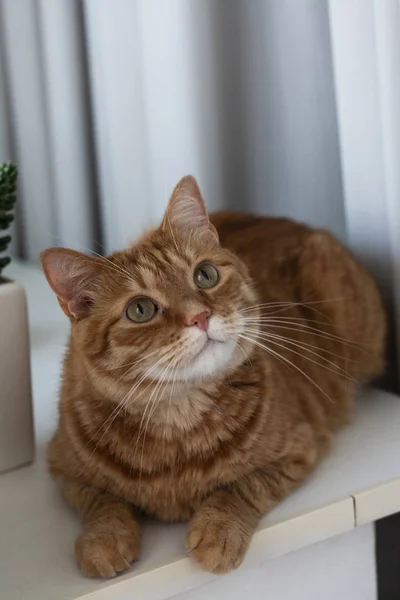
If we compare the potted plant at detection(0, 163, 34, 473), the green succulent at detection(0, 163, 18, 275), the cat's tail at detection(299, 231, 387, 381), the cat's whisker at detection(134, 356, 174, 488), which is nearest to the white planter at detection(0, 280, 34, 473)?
the potted plant at detection(0, 163, 34, 473)

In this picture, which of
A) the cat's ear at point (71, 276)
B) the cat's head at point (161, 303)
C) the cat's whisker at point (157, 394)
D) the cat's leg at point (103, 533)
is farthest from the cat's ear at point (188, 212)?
the cat's leg at point (103, 533)

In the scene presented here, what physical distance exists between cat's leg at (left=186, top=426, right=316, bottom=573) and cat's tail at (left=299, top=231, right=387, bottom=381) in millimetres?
311

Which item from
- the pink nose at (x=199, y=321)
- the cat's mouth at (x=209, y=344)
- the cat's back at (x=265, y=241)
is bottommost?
the cat's mouth at (x=209, y=344)

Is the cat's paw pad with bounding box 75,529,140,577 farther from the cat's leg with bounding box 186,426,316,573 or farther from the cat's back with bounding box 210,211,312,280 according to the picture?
the cat's back with bounding box 210,211,312,280

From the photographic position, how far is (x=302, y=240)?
1.40 metres

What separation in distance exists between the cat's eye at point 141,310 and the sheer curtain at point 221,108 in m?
0.45

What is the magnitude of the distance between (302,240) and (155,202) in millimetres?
556

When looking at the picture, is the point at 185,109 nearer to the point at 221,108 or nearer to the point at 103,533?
the point at 221,108

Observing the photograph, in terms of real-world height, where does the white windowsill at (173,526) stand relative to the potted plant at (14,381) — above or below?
below

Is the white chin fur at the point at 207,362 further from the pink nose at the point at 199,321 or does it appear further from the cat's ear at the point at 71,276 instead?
the cat's ear at the point at 71,276

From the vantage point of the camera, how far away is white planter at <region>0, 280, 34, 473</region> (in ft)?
3.74

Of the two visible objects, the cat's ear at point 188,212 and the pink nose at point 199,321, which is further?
the cat's ear at point 188,212

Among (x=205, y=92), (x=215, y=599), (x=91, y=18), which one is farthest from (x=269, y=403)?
(x=91, y=18)

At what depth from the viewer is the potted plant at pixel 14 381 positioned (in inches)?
44.9
